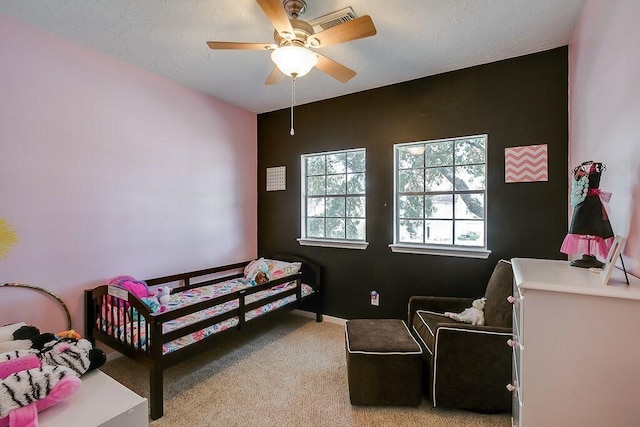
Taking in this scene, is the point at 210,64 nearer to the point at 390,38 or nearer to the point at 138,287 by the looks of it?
the point at 390,38

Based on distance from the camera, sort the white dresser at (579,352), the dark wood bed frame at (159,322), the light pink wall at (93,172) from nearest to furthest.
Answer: the white dresser at (579,352) → the dark wood bed frame at (159,322) → the light pink wall at (93,172)

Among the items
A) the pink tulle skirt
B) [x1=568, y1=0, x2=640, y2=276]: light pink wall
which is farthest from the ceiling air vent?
the pink tulle skirt

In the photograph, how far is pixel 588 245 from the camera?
4.90ft

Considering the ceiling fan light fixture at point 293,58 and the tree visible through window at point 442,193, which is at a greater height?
the ceiling fan light fixture at point 293,58

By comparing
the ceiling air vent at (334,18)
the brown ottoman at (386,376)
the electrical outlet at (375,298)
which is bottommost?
the brown ottoman at (386,376)

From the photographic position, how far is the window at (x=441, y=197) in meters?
2.74

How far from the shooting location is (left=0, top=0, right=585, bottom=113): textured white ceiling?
190 centimetres

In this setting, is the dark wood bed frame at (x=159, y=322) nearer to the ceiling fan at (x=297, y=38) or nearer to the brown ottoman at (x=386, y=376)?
the brown ottoman at (x=386, y=376)

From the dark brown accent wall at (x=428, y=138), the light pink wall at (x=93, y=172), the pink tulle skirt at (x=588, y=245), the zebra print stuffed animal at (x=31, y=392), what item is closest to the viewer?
the zebra print stuffed animal at (x=31, y=392)

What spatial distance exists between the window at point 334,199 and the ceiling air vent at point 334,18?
57.3 inches

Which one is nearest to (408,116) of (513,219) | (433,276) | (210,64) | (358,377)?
(513,219)

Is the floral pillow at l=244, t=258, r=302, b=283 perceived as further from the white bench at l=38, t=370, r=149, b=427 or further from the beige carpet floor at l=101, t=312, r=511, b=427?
the white bench at l=38, t=370, r=149, b=427

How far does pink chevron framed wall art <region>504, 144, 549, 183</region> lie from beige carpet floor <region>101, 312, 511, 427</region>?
178 cm

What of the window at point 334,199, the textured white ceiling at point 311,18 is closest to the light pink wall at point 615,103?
the textured white ceiling at point 311,18
